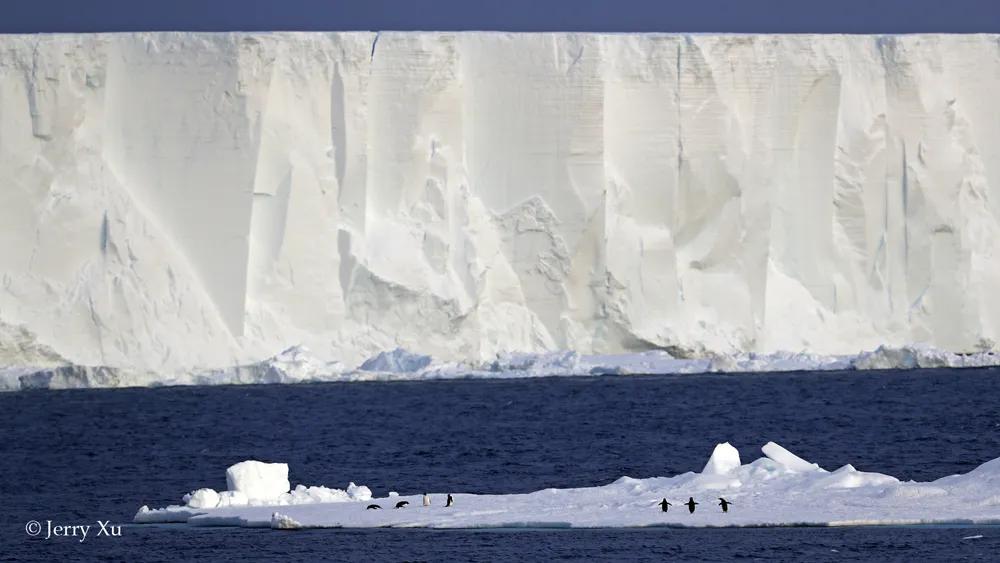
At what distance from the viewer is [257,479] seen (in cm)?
1738

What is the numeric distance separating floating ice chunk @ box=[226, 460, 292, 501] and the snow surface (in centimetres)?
10


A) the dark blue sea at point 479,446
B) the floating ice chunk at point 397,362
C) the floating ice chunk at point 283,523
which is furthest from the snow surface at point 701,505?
the floating ice chunk at point 397,362

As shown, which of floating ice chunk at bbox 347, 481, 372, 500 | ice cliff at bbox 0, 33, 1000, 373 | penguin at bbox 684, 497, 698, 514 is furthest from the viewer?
ice cliff at bbox 0, 33, 1000, 373

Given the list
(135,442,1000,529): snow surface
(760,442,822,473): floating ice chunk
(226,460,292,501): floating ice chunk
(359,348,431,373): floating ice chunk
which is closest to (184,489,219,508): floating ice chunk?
(135,442,1000,529): snow surface

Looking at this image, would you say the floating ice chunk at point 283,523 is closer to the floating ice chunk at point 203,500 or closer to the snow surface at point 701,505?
the snow surface at point 701,505

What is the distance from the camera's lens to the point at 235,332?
31234 mm

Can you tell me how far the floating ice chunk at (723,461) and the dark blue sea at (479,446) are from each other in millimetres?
2087

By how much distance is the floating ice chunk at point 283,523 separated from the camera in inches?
629

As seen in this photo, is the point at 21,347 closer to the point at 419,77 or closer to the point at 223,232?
the point at 223,232

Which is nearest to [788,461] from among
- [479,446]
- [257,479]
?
[257,479]

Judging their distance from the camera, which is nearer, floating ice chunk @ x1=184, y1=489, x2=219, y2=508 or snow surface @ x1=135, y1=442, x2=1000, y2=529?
snow surface @ x1=135, y1=442, x2=1000, y2=529

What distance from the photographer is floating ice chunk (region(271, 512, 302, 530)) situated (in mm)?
15969

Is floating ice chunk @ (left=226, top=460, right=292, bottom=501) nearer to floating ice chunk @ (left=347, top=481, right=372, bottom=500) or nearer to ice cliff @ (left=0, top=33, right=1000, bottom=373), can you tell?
floating ice chunk @ (left=347, top=481, right=372, bottom=500)

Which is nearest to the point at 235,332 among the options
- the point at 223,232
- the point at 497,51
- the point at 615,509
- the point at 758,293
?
the point at 223,232
